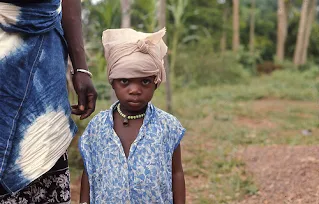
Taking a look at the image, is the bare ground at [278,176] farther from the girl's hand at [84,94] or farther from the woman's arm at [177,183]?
the girl's hand at [84,94]

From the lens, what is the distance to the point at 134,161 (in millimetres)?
1638

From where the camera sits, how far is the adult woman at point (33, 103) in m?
1.47

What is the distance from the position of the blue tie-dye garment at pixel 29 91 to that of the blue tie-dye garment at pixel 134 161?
0.14 metres

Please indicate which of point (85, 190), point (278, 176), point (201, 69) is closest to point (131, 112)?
point (85, 190)

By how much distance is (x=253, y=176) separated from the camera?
4012 mm

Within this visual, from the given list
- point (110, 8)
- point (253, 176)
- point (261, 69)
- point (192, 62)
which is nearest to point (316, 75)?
point (261, 69)

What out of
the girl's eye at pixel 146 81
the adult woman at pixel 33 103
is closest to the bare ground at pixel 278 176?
the girl's eye at pixel 146 81

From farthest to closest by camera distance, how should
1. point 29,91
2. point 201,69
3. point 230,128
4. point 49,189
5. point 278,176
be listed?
point 201,69
point 230,128
point 278,176
point 49,189
point 29,91

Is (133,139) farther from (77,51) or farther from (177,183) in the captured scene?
(77,51)

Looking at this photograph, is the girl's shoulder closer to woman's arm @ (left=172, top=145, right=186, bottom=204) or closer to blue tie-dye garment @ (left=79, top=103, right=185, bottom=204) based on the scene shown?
blue tie-dye garment @ (left=79, top=103, right=185, bottom=204)

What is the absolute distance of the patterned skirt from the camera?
5.13 feet

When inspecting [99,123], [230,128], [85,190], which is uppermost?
[99,123]

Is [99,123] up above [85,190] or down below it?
above

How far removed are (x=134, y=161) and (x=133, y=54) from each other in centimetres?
35
